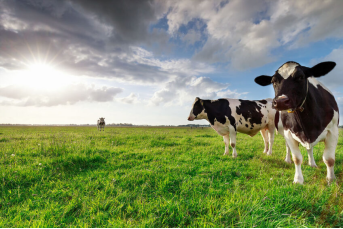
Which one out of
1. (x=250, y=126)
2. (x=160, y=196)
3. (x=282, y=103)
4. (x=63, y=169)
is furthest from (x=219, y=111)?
(x=63, y=169)

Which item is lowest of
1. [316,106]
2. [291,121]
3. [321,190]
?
[321,190]

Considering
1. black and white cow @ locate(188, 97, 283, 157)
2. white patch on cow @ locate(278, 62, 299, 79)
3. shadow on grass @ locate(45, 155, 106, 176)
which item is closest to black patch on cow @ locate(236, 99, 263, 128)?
black and white cow @ locate(188, 97, 283, 157)

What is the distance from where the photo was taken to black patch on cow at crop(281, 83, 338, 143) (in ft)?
13.7

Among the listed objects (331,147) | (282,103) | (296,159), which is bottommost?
(296,159)

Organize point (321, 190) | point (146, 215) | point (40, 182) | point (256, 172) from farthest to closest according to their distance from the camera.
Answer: point (256, 172)
point (40, 182)
point (321, 190)
point (146, 215)

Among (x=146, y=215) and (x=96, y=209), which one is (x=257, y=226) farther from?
(x=96, y=209)

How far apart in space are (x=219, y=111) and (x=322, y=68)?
200 inches

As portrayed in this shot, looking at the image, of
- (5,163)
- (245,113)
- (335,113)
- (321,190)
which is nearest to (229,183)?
(321,190)

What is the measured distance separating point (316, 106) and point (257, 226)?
127 inches

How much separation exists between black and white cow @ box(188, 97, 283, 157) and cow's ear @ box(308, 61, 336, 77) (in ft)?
15.2

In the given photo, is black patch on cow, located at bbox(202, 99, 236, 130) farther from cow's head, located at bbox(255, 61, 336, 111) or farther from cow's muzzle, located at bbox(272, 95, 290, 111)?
cow's muzzle, located at bbox(272, 95, 290, 111)

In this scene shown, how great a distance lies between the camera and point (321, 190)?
3557mm

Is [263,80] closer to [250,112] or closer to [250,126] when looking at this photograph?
[250,112]

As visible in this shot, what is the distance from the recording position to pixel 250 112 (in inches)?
355
